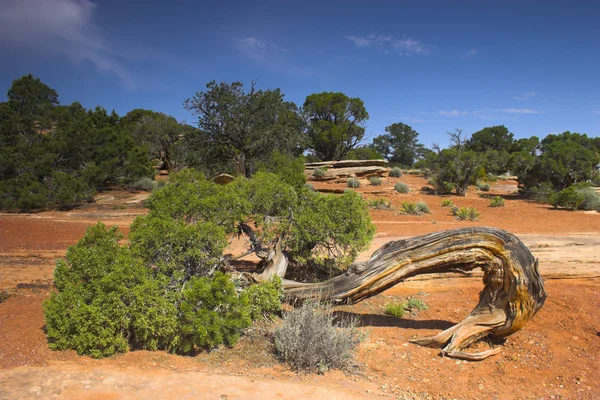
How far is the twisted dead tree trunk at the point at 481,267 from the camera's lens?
5.39 metres

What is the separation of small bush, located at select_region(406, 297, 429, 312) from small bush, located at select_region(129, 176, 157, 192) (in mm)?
25190

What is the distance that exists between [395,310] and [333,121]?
39.9 metres

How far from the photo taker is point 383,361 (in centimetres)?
522

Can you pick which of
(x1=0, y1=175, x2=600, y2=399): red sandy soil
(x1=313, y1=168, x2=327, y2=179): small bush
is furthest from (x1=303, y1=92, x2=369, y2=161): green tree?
(x1=0, y1=175, x2=600, y2=399): red sandy soil

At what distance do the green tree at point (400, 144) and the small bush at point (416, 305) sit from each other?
56.8m

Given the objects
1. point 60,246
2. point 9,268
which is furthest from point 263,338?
point 60,246

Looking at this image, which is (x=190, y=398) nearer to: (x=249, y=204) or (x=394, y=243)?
(x=394, y=243)

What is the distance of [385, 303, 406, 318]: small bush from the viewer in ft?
22.6

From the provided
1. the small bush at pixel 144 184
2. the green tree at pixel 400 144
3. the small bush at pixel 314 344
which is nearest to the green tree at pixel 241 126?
the small bush at pixel 144 184

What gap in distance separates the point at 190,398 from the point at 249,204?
3861mm

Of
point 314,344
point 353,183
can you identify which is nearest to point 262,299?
point 314,344

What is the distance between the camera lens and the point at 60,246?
1195 cm

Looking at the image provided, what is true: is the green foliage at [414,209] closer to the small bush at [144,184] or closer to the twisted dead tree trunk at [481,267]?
the twisted dead tree trunk at [481,267]

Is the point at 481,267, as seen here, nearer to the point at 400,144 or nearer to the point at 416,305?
the point at 416,305
